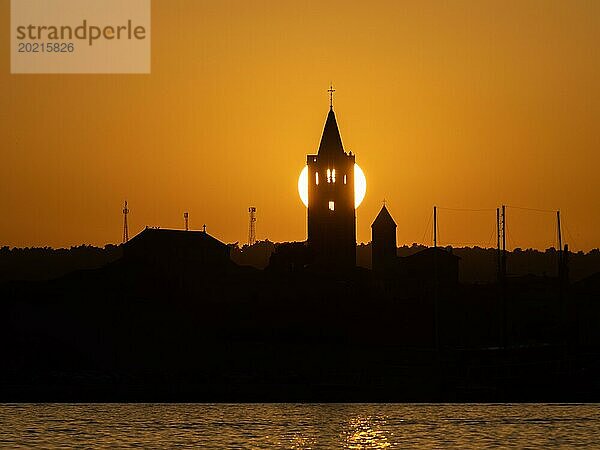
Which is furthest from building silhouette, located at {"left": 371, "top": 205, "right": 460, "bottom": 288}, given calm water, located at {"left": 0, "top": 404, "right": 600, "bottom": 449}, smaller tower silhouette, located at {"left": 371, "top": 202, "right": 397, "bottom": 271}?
calm water, located at {"left": 0, "top": 404, "right": 600, "bottom": 449}

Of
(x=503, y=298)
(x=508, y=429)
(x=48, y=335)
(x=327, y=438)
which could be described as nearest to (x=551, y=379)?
(x=503, y=298)

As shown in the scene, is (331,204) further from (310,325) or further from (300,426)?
(300,426)

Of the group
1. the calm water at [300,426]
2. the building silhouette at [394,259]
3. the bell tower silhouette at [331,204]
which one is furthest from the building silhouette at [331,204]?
the calm water at [300,426]

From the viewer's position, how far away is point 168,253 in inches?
5108

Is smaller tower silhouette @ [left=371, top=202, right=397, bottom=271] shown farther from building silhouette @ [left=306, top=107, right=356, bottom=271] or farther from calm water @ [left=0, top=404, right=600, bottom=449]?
calm water @ [left=0, top=404, right=600, bottom=449]

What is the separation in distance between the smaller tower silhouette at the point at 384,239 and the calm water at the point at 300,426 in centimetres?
5567

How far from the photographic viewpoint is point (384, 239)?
145750mm

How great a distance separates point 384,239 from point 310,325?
29.4 meters

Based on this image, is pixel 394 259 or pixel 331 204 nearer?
pixel 331 204

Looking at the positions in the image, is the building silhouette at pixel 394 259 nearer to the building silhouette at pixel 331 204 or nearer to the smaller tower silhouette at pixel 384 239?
the smaller tower silhouette at pixel 384 239

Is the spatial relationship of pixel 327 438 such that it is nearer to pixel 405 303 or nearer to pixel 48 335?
pixel 48 335

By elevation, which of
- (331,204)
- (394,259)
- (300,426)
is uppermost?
(331,204)

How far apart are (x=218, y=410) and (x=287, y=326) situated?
3060 centimetres

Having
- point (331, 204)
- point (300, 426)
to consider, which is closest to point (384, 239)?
point (331, 204)
